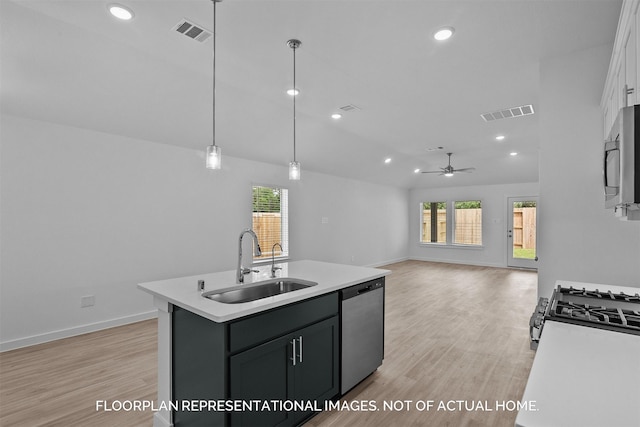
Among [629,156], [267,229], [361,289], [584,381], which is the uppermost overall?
[629,156]

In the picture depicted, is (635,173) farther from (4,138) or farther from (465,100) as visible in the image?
(4,138)

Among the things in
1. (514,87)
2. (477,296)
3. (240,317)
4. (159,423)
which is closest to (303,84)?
(514,87)

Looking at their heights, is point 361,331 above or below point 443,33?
below

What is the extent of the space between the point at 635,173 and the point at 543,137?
103 inches

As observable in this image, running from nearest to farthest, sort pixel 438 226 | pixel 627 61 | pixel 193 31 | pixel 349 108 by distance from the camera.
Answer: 1. pixel 627 61
2. pixel 193 31
3. pixel 349 108
4. pixel 438 226

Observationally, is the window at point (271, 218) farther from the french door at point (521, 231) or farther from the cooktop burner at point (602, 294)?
the french door at point (521, 231)

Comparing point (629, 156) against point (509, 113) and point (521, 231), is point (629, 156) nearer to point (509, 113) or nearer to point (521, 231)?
point (509, 113)

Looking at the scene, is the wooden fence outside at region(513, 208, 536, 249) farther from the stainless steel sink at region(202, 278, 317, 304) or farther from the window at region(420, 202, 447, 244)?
the stainless steel sink at region(202, 278, 317, 304)

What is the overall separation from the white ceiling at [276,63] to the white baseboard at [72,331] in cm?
240

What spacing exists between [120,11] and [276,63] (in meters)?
1.31

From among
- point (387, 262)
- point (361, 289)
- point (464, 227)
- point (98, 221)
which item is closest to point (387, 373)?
point (361, 289)

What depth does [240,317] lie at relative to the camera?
172 centimetres

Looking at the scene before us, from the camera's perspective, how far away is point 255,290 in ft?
8.04

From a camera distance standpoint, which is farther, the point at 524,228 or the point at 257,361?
the point at 524,228
